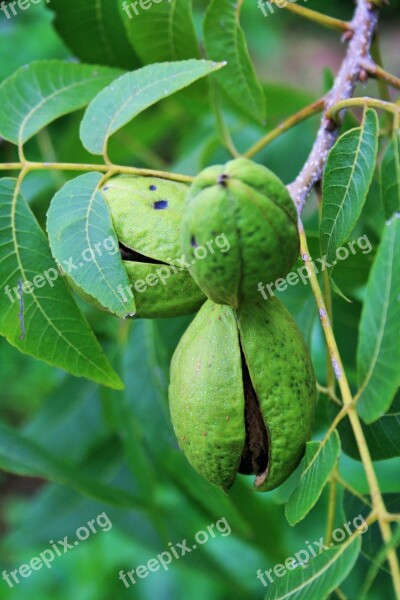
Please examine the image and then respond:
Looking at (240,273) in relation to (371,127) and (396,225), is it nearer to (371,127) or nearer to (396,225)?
(396,225)

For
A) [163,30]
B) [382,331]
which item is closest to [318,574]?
[382,331]

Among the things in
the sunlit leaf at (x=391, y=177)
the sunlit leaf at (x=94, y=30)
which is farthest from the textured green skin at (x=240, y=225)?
the sunlit leaf at (x=94, y=30)

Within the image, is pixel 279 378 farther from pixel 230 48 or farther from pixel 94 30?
pixel 94 30

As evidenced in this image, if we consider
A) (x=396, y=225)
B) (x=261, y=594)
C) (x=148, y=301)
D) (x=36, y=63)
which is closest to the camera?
(x=396, y=225)

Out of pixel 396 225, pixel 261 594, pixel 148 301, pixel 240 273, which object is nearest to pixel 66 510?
pixel 261 594

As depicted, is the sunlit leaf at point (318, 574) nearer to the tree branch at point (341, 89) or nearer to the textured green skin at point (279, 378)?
the textured green skin at point (279, 378)

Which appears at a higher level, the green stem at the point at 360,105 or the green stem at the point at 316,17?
the green stem at the point at 316,17

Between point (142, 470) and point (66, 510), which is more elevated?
point (142, 470)
